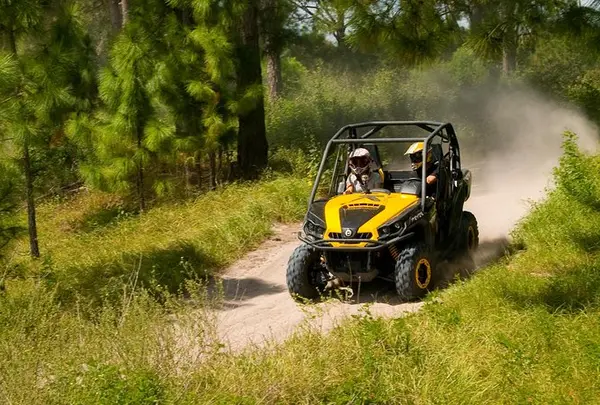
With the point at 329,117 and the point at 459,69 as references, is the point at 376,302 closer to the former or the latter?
the point at 329,117

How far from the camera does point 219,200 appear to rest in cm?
1381

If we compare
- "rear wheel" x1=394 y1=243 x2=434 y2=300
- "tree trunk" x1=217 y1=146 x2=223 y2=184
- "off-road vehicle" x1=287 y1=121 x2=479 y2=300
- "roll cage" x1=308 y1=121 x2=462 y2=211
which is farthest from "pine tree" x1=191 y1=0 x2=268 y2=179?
"rear wheel" x1=394 y1=243 x2=434 y2=300

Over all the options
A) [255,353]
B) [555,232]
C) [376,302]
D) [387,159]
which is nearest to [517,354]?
[255,353]

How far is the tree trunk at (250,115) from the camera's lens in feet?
49.0

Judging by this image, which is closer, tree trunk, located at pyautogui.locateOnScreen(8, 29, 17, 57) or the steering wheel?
the steering wheel

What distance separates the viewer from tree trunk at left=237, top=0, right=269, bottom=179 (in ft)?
49.0

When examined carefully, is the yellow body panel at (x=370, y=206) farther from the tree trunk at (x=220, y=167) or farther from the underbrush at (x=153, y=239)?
the tree trunk at (x=220, y=167)

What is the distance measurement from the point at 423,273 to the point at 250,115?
7.93 m

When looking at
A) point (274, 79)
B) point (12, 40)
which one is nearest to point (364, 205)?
point (12, 40)

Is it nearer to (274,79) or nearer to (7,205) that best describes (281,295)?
(7,205)

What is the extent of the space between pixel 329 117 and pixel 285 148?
2330 mm

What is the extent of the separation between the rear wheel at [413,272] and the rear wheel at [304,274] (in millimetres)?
886

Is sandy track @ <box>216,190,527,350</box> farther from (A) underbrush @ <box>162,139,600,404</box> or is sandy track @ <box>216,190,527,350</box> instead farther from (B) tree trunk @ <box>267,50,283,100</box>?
(B) tree trunk @ <box>267,50,283,100</box>

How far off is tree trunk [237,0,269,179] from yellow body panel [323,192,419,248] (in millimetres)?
6676
